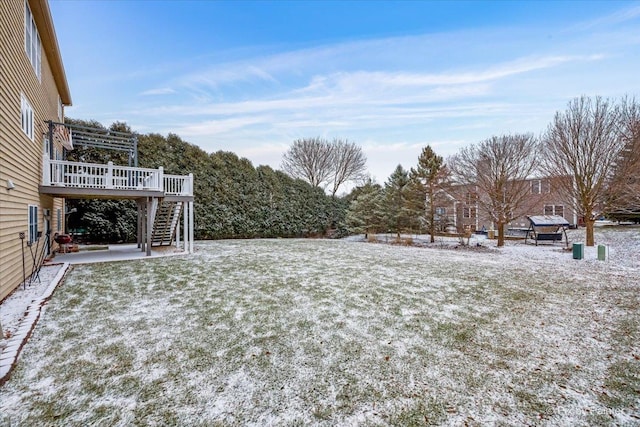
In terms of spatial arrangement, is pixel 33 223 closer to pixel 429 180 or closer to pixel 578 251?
pixel 429 180

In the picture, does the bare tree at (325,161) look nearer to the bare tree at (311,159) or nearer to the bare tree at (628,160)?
the bare tree at (311,159)

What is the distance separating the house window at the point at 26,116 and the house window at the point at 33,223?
68.7 inches

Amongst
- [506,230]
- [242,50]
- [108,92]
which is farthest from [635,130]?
[108,92]

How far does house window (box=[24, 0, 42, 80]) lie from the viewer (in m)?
6.85

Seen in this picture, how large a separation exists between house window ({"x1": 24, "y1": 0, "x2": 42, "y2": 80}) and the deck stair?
17.8 ft

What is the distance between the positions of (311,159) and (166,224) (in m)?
17.7

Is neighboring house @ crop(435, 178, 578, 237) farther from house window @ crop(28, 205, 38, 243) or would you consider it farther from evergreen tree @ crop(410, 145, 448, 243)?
house window @ crop(28, 205, 38, 243)

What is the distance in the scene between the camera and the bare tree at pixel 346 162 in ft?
93.7

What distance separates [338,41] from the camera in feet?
43.3

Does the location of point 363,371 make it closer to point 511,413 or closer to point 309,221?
point 511,413

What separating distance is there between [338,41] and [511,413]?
14.2 m

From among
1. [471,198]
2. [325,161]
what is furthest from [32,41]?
[325,161]

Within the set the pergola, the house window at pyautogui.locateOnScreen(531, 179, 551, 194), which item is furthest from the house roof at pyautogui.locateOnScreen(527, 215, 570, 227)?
the pergola

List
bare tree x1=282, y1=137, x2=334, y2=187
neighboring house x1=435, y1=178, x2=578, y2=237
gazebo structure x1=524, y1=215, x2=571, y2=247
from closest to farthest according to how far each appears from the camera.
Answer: neighboring house x1=435, y1=178, x2=578, y2=237, gazebo structure x1=524, y1=215, x2=571, y2=247, bare tree x1=282, y1=137, x2=334, y2=187
